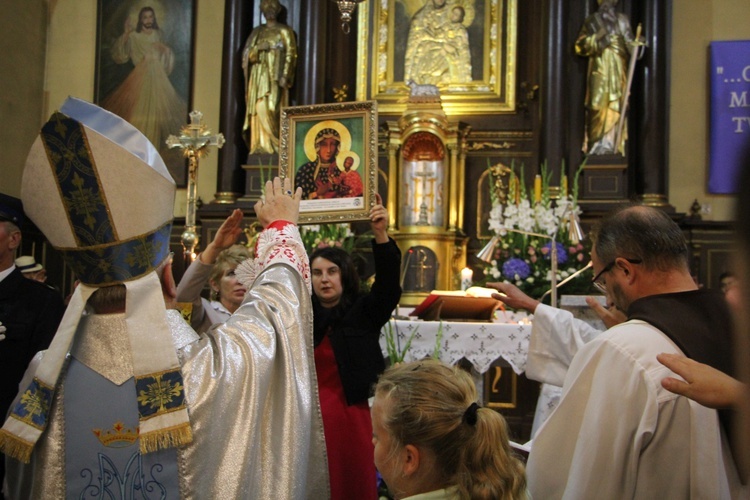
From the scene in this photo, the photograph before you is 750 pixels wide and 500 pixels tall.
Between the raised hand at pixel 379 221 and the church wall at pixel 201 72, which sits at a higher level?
the church wall at pixel 201 72

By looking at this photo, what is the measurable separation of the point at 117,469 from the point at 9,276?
2.38 meters

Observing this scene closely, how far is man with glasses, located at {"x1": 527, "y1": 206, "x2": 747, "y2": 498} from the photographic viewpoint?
1989 mm

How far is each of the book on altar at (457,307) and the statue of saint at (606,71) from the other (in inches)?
127

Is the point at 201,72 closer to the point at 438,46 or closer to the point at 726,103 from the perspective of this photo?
the point at 438,46

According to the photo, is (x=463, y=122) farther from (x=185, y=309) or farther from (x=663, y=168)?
(x=185, y=309)

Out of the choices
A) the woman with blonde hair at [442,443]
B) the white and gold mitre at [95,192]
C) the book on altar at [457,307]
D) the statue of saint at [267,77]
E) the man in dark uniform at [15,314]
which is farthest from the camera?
the statue of saint at [267,77]

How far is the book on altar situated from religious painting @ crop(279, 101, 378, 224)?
206 centimetres

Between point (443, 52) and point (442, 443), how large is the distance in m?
7.93

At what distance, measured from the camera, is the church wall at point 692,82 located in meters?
9.03

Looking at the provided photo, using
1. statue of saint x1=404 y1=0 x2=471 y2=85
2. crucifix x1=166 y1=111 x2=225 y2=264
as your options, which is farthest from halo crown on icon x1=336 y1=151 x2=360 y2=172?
statue of saint x1=404 y1=0 x2=471 y2=85

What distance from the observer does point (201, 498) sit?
1.93 meters

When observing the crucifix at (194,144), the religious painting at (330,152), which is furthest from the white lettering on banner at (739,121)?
the religious painting at (330,152)

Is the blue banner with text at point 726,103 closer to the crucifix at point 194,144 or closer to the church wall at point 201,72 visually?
the church wall at point 201,72

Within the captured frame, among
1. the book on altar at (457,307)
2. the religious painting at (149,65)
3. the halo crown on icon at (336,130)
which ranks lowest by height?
the book on altar at (457,307)
